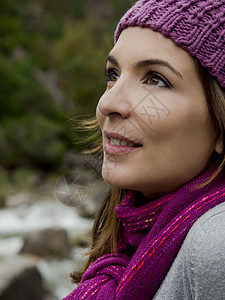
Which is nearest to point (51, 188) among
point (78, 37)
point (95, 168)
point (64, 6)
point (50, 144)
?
point (50, 144)

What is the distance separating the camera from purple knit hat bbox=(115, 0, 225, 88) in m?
1.10

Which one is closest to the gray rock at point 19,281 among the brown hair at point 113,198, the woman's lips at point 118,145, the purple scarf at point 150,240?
the brown hair at point 113,198

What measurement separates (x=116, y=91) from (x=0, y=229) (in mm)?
9773

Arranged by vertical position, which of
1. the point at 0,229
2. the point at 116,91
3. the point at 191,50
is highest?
the point at 191,50

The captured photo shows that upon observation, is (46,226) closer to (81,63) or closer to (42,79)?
(81,63)

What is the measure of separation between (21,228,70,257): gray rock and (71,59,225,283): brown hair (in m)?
5.80

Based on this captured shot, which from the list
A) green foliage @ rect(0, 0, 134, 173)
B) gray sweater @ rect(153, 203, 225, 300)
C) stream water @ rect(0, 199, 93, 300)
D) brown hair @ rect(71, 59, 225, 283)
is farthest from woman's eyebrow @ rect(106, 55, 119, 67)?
green foliage @ rect(0, 0, 134, 173)

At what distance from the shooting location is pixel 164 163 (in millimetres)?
1104

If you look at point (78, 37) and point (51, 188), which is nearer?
point (51, 188)

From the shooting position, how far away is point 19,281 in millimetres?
4516

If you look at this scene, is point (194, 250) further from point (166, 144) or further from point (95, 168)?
point (95, 168)

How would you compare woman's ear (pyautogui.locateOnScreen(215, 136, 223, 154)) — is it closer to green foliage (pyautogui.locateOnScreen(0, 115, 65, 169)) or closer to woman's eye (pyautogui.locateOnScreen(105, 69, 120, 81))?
woman's eye (pyautogui.locateOnScreen(105, 69, 120, 81))

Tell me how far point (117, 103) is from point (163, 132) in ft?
0.44

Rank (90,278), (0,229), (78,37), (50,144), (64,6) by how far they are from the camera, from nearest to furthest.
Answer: (90,278) < (0,229) < (50,144) < (78,37) < (64,6)
